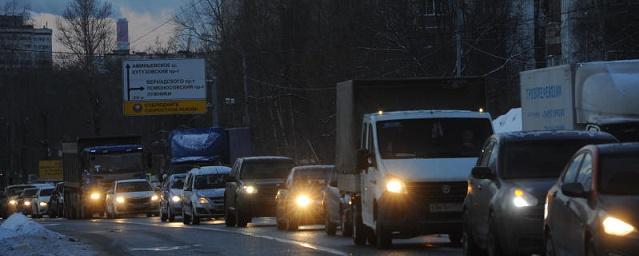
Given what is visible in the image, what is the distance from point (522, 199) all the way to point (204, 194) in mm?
22357

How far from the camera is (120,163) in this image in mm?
51688

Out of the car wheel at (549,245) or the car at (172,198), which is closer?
the car wheel at (549,245)

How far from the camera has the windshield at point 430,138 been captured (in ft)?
61.7

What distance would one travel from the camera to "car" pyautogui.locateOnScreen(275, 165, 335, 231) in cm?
2719

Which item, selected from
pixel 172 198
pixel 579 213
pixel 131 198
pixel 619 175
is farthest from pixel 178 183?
pixel 619 175

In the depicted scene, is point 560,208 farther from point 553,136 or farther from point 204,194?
point 204,194

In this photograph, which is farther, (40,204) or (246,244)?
(40,204)

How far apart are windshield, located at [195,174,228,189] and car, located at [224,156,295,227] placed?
3125 mm

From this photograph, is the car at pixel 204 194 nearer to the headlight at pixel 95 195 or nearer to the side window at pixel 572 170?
the headlight at pixel 95 195

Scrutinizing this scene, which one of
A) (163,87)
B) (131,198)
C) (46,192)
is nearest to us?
(131,198)

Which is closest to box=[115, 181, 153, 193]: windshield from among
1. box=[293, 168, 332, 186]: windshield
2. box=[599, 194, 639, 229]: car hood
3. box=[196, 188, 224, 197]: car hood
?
box=[196, 188, 224, 197]: car hood

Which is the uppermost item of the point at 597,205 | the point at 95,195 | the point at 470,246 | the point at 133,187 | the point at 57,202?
the point at 597,205

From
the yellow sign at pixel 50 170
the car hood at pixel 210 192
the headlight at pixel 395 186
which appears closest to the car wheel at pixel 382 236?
the headlight at pixel 395 186

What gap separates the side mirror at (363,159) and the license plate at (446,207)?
60.8 inches
